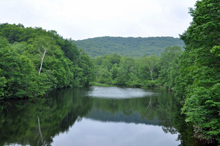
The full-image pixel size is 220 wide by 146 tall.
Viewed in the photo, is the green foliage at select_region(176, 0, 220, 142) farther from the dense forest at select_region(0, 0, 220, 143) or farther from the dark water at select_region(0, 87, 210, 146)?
the dark water at select_region(0, 87, 210, 146)

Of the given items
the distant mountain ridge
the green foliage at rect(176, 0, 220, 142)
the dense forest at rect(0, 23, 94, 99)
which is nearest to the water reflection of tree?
the dense forest at rect(0, 23, 94, 99)

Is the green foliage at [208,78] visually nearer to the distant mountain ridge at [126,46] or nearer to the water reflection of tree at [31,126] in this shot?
the water reflection of tree at [31,126]

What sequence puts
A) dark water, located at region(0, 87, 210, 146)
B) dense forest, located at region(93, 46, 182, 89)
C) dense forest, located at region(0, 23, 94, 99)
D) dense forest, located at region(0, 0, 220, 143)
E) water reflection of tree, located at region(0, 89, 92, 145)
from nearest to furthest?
1. dense forest, located at region(0, 0, 220, 143)
2. water reflection of tree, located at region(0, 89, 92, 145)
3. dark water, located at region(0, 87, 210, 146)
4. dense forest, located at region(0, 23, 94, 99)
5. dense forest, located at region(93, 46, 182, 89)

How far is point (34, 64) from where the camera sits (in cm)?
3600

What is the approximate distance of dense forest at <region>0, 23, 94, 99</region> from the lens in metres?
24.2

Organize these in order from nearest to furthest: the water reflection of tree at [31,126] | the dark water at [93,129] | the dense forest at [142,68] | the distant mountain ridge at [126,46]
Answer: the dense forest at [142,68] < the water reflection of tree at [31,126] < the dark water at [93,129] < the distant mountain ridge at [126,46]

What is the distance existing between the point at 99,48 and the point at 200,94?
6953 inches

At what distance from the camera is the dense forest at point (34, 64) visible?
24227 millimetres

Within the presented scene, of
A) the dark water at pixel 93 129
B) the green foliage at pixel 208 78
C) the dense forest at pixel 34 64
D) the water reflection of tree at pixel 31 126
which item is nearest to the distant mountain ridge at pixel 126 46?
the dense forest at pixel 34 64

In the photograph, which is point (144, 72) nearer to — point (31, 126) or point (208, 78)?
point (31, 126)

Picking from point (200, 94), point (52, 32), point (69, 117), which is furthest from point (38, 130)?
point (52, 32)

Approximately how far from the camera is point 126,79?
70.4 meters

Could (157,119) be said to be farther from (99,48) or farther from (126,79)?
(99,48)

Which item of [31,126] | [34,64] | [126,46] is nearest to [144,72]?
[34,64]
